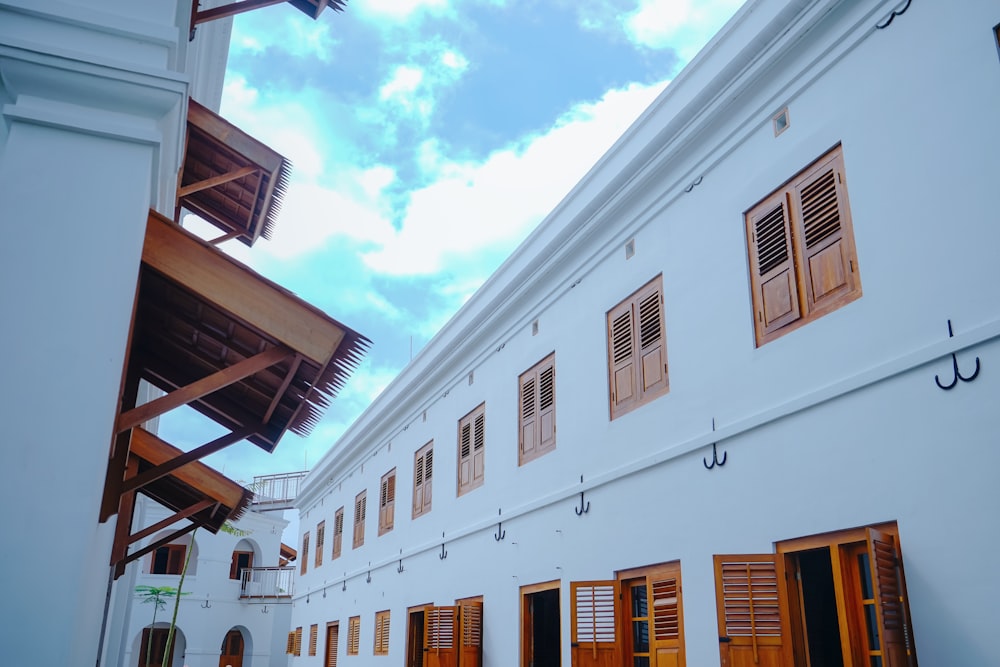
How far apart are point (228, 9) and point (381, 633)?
1112cm

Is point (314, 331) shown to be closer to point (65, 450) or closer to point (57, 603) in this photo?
point (65, 450)

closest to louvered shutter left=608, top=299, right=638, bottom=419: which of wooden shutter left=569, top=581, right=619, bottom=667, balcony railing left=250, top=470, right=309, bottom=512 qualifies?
wooden shutter left=569, top=581, right=619, bottom=667

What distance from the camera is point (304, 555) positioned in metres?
22.8

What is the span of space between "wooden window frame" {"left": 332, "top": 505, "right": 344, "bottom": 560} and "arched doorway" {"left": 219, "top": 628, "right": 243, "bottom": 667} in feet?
27.1

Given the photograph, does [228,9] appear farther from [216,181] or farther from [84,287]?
[84,287]

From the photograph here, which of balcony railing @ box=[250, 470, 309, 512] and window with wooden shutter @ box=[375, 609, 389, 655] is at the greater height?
balcony railing @ box=[250, 470, 309, 512]

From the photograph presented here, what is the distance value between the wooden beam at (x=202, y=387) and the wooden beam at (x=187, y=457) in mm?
1229

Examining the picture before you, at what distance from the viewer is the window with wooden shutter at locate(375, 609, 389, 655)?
1448 centimetres

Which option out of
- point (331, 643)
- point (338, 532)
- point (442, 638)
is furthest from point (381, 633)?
point (338, 532)

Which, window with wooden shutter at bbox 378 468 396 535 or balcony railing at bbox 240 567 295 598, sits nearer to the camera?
window with wooden shutter at bbox 378 468 396 535

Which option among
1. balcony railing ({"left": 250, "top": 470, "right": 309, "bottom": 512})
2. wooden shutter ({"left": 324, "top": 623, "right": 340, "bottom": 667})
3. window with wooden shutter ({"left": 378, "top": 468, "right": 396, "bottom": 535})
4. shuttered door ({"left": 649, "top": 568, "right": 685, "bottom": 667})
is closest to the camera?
shuttered door ({"left": 649, "top": 568, "right": 685, "bottom": 667})

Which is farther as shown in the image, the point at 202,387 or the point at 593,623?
the point at 593,623

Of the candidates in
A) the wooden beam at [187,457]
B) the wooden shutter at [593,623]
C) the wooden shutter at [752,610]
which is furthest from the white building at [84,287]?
the wooden shutter at [593,623]

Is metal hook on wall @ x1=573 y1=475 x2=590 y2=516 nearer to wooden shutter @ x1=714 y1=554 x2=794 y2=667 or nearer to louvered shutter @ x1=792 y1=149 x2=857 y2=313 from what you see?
wooden shutter @ x1=714 y1=554 x2=794 y2=667
